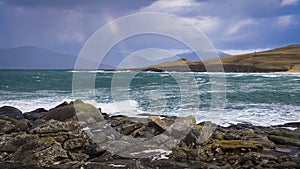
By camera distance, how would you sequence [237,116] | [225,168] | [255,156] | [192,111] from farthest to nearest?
1. [192,111]
2. [237,116]
3. [255,156]
4. [225,168]

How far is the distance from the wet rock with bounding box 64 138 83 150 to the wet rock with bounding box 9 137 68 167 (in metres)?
0.88

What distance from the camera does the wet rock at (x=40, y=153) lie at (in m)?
9.84

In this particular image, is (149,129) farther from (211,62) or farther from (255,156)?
(211,62)

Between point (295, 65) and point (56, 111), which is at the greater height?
point (295, 65)

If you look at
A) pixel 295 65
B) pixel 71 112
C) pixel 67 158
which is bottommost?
pixel 67 158

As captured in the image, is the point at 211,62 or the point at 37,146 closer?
the point at 37,146

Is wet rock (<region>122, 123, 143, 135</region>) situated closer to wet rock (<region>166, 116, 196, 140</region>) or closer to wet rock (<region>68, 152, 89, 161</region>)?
wet rock (<region>166, 116, 196, 140</region>)

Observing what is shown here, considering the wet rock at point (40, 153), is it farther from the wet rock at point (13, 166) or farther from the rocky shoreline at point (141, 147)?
the wet rock at point (13, 166)

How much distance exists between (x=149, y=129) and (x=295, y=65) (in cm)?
12022

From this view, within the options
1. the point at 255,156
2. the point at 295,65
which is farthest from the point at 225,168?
the point at 295,65

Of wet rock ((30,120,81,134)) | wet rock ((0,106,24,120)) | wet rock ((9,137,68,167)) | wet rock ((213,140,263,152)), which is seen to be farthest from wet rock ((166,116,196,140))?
wet rock ((0,106,24,120))

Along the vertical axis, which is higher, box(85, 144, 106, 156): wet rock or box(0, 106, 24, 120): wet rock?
box(0, 106, 24, 120): wet rock

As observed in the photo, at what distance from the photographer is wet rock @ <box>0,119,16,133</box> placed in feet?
45.4

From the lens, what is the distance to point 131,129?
14.2 m
